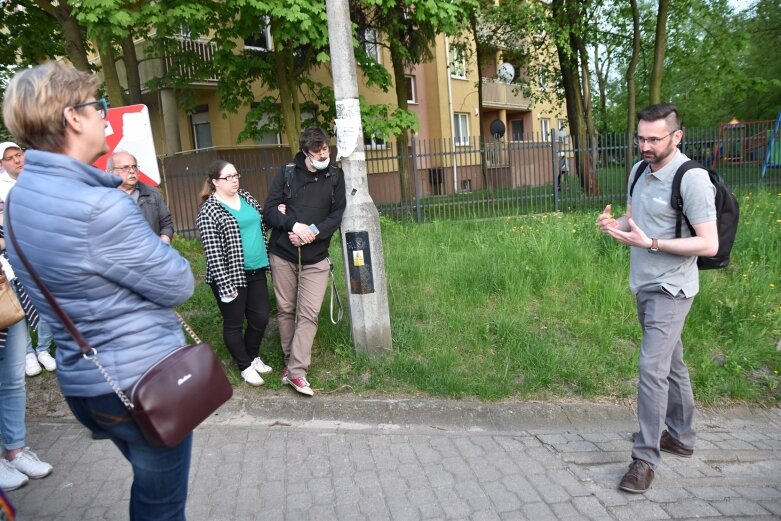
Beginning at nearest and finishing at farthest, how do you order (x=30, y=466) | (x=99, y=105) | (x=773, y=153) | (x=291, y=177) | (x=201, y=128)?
(x=99, y=105)
(x=30, y=466)
(x=291, y=177)
(x=773, y=153)
(x=201, y=128)

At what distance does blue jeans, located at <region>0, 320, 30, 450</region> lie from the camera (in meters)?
3.27

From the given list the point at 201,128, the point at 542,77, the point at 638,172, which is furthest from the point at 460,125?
the point at 638,172

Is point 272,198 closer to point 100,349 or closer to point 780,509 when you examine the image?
point 100,349

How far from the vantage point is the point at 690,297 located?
3156 mm

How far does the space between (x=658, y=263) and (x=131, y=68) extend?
10953 millimetres

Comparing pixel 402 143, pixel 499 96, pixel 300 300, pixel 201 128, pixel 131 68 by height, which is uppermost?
pixel 499 96

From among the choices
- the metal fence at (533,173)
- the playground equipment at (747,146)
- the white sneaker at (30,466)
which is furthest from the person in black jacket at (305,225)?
the playground equipment at (747,146)

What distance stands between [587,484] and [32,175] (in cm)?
306

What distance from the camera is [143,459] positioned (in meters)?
1.91

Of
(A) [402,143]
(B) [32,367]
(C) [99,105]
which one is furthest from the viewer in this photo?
(A) [402,143]

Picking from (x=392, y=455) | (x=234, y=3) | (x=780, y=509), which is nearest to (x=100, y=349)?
(x=392, y=455)

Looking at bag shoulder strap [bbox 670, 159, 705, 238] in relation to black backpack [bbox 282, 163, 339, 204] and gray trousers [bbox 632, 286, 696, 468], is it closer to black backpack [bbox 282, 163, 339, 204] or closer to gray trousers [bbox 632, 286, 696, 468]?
gray trousers [bbox 632, 286, 696, 468]

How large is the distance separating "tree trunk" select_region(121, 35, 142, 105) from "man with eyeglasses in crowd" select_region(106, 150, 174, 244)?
23.5 feet

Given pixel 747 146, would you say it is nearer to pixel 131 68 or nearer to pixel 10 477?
pixel 131 68
